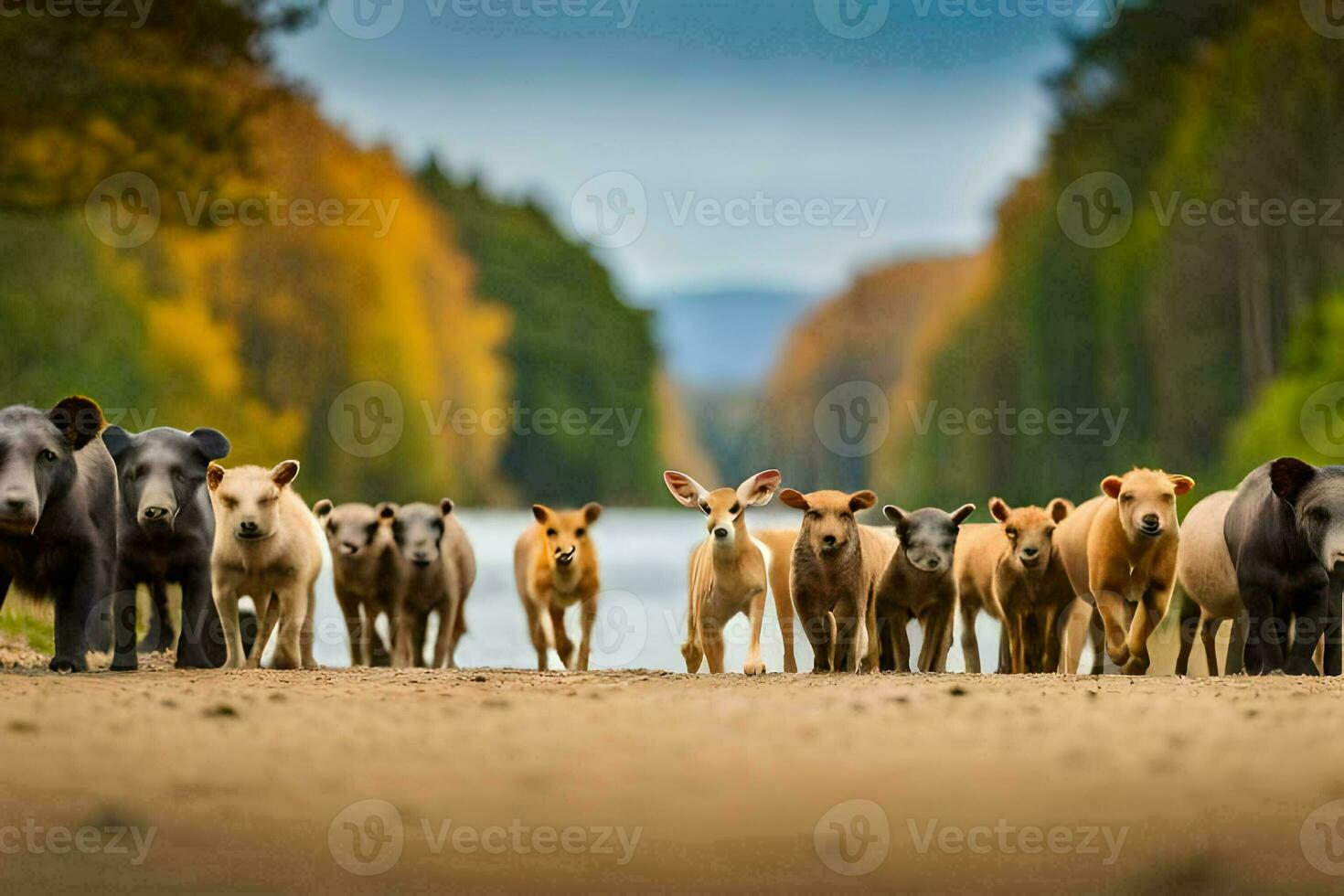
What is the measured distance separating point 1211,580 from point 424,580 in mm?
6364

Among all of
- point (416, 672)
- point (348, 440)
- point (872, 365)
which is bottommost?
point (416, 672)

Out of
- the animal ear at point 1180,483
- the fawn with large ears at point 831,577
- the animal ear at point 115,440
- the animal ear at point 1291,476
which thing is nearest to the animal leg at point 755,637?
the fawn with large ears at point 831,577

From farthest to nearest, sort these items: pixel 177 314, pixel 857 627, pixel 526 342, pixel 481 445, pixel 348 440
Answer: pixel 526 342 → pixel 481 445 → pixel 348 440 → pixel 177 314 → pixel 857 627

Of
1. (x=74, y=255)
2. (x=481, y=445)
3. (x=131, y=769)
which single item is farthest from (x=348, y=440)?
(x=131, y=769)

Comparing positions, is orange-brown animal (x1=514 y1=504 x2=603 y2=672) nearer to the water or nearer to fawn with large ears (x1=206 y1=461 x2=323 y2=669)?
the water

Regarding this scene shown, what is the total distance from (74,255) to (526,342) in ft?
164

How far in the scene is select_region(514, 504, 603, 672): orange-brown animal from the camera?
14.5 meters

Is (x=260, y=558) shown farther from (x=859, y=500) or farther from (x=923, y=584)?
(x=923, y=584)

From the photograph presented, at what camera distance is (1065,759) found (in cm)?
693

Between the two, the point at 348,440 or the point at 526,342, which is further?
the point at 526,342

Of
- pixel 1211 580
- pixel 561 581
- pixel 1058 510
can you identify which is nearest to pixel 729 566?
pixel 561 581

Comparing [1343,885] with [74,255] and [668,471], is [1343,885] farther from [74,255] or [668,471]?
[74,255]

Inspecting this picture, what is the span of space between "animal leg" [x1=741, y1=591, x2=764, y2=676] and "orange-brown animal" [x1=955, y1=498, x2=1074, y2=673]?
6.30ft

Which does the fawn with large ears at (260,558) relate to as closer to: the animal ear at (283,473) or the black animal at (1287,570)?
the animal ear at (283,473)
